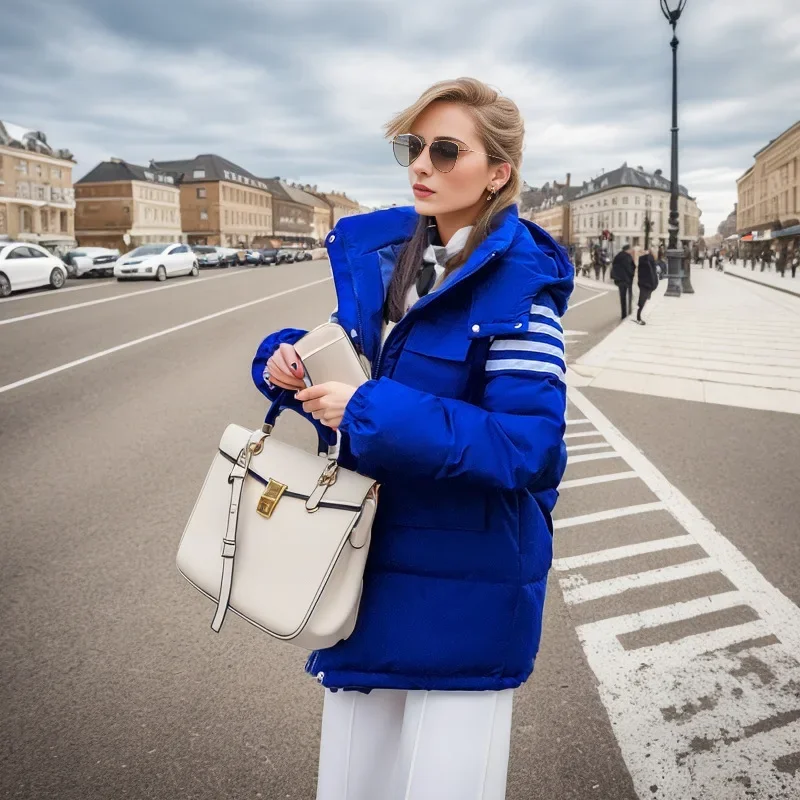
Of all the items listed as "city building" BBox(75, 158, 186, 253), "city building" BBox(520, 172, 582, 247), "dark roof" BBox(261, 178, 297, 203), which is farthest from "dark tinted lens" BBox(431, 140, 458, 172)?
"city building" BBox(520, 172, 582, 247)

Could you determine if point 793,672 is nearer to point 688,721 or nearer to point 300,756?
point 688,721

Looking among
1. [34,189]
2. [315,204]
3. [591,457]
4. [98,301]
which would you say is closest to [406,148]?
[591,457]

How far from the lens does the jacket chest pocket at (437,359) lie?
1393 mm

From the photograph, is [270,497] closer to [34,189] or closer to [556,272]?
[556,272]

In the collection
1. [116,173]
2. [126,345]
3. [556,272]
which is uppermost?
[116,173]

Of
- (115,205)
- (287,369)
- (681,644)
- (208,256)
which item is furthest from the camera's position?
(115,205)

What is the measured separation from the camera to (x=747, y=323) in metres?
16.7

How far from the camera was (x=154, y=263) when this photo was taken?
2622 cm

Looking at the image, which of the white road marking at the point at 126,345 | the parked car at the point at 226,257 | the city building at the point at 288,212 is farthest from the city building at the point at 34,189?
the white road marking at the point at 126,345

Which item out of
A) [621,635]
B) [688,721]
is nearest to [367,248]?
[688,721]

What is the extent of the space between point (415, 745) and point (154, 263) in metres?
26.8

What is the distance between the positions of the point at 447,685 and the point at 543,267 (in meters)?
0.83

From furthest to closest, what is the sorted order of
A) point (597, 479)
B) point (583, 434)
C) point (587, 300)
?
point (587, 300) < point (583, 434) < point (597, 479)

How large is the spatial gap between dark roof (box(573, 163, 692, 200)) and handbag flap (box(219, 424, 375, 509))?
13091 cm
